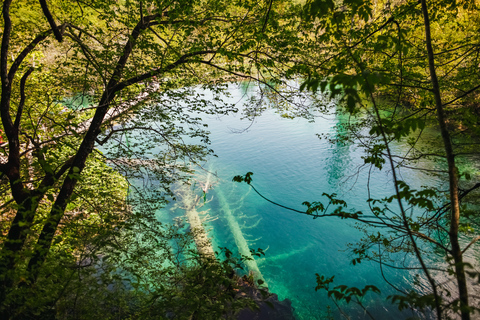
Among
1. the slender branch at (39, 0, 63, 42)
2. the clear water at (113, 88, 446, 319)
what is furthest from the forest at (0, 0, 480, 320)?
the clear water at (113, 88, 446, 319)

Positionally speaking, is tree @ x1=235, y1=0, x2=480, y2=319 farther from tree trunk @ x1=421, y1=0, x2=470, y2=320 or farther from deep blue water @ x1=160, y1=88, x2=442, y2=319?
deep blue water @ x1=160, y1=88, x2=442, y2=319

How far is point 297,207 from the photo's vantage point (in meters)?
14.0

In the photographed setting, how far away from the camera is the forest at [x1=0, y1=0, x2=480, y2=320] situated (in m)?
3.10

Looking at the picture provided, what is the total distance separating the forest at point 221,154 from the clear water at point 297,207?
12 cm

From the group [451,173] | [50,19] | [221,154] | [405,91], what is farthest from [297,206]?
[50,19]

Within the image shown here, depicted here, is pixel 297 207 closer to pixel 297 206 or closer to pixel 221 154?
pixel 297 206

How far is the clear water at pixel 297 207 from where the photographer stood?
32.3ft

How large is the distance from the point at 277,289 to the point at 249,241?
2.88 meters

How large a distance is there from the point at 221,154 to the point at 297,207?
25.9ft

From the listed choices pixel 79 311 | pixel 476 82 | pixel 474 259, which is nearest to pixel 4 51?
pixel 79 311

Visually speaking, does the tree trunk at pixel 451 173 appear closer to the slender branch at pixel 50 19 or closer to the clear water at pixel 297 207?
the slender branch at pixel 50 19

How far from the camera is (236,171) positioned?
57.4 feet

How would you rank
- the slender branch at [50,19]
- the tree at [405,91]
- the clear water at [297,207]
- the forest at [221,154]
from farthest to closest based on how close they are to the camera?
the clear water at [297,207]
the slender branch at [50,19]
the forest at [221,154]
the tree at [405,91]

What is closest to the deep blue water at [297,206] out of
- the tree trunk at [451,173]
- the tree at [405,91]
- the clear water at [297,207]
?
the clear water at [297,207]
